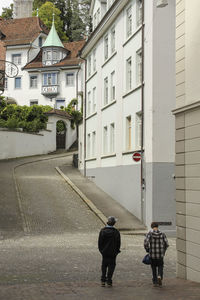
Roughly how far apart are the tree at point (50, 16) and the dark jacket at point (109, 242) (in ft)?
245

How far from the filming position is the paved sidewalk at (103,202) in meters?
23.5

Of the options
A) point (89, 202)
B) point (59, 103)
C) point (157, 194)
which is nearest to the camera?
point (157, 194)

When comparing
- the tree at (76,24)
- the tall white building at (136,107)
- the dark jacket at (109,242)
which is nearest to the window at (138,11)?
the tall white building at (136,107)

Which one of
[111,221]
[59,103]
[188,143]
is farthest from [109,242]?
[59,103]

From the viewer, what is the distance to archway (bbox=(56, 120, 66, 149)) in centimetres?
5488

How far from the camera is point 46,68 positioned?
220 feet

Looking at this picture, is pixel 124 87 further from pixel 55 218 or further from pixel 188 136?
pixel 188 136

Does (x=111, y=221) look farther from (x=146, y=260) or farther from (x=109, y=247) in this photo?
(x=146, y=260)

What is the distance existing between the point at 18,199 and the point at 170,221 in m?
9.24

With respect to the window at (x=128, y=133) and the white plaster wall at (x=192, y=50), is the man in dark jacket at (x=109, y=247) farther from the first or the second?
the window at (x=128, y=133)

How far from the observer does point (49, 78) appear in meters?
67.2

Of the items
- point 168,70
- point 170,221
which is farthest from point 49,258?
point 168,70

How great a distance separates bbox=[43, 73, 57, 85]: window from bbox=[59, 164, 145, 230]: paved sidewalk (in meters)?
29.1

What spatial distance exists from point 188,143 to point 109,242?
3186mm
